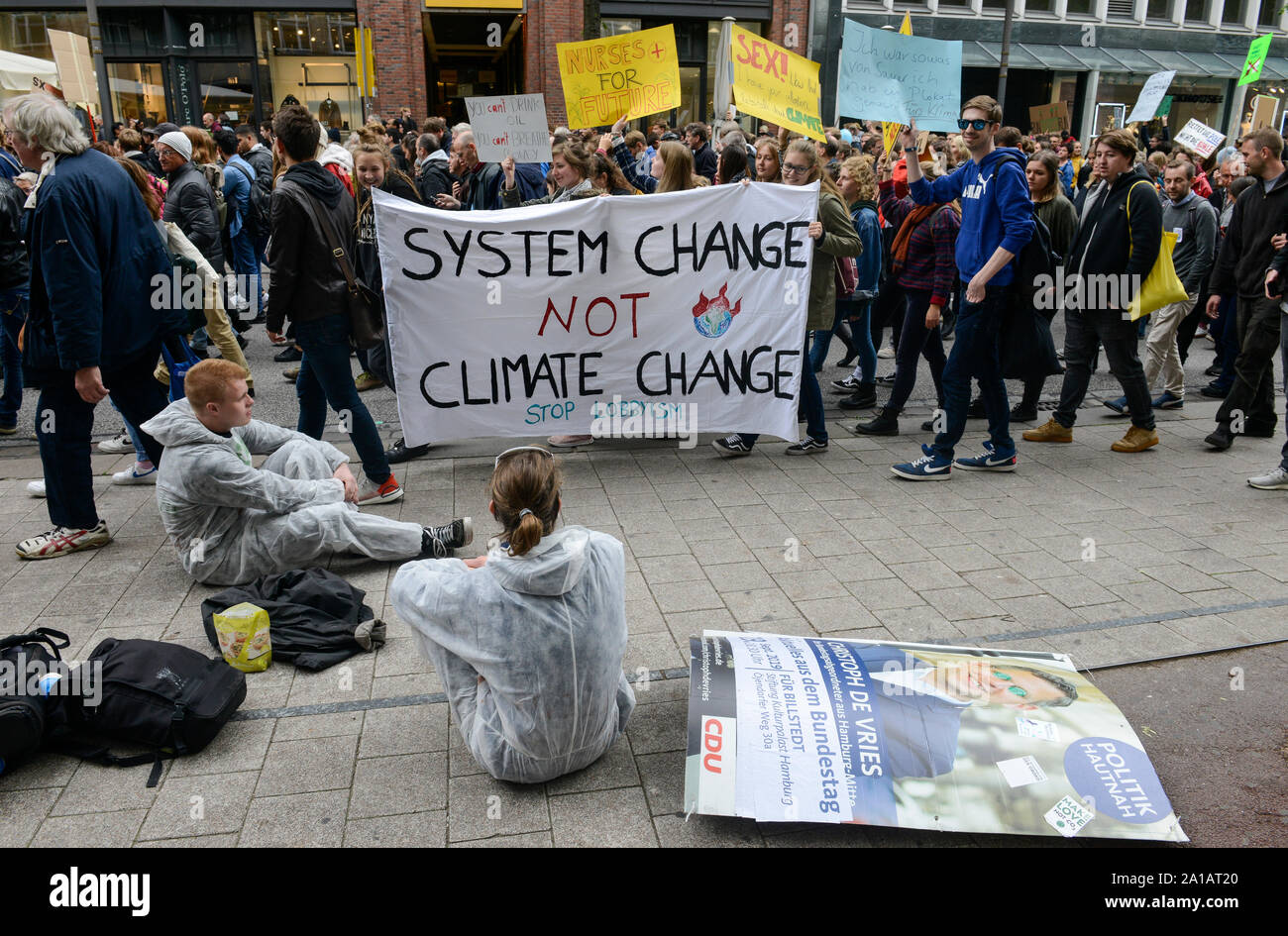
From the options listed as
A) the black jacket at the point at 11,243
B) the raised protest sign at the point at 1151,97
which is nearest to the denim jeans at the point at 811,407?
the black jacket at the point at 11,243

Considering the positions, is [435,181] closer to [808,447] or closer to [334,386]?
[334,386]

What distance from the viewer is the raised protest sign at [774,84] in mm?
7027

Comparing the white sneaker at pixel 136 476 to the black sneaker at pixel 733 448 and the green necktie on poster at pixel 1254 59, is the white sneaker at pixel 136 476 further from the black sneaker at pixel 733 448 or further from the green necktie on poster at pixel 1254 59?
the green necktie on poster at pixel 1254 59

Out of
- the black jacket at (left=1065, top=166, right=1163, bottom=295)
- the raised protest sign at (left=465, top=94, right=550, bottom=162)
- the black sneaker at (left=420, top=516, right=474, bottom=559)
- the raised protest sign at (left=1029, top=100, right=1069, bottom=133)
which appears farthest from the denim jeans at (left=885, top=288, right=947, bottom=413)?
the raised protest sign at (left=1029, top=100, right=1069, bottom=133)

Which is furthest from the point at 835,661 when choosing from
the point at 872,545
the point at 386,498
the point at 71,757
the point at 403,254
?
the point at 403,254

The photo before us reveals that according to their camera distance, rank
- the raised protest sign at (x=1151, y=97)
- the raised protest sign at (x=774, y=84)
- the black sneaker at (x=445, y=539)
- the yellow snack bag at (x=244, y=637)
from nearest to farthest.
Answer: the yellow snack bag at (x=244, y=637) < the black sneaker at (x=445, y=539) < the raised protest sign at (x=774, y=84) < the raised protest sign at (x=1151, y=97)

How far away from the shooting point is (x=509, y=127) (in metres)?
7.49

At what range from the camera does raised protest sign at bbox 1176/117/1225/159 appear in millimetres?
10531

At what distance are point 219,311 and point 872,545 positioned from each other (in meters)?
5.01

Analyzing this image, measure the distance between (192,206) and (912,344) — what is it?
588 centimetres

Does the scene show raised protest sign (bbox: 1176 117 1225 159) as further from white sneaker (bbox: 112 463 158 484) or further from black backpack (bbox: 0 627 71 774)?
black backpack (bbox: 0 627 71 774)

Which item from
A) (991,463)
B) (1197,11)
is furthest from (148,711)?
(1197,11)

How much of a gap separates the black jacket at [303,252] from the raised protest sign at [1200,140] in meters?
9.66

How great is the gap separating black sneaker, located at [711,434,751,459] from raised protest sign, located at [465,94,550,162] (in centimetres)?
278
